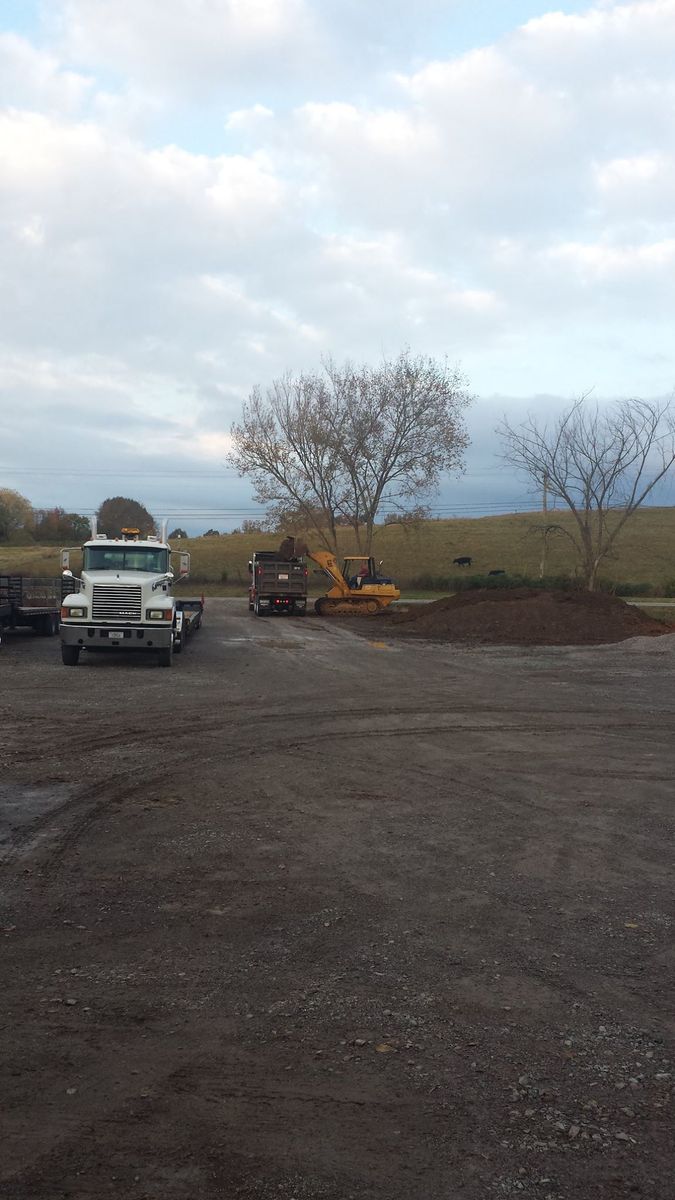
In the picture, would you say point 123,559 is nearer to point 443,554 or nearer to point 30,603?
point 30,603

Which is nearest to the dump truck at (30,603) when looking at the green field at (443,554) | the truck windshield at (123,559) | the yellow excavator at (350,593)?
the truck windshield at (123,559)

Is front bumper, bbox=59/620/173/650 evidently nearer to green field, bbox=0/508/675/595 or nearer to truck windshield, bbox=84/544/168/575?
truck windshield, bbox=84/544/168/575

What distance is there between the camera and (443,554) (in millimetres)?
77125

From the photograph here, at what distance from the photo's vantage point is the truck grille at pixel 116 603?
19516 millimetres

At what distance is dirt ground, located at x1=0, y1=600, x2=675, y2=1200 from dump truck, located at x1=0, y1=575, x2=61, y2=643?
11219 mm

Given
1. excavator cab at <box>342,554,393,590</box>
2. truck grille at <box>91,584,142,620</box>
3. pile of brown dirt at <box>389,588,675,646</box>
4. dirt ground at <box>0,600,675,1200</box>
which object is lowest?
dirt ground at <box>0,600,675,1200</box>

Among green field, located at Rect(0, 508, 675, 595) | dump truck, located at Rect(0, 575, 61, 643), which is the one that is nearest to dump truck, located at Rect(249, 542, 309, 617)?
dump truck, located at Rect(0, 575, 61, 643)

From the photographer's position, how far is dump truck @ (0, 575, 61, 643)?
22.7 meters

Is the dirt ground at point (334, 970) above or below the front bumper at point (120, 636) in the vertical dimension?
below

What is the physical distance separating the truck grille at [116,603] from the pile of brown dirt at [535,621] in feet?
42.0

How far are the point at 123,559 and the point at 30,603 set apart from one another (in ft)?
15.5

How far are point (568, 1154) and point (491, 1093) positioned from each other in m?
0.48

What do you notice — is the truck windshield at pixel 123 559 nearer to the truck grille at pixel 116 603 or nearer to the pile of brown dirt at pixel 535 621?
the truck grille at pixel 116 603

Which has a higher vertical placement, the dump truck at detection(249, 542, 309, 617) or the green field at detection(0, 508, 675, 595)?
the green field at detection(0, 508, 675, 595)
